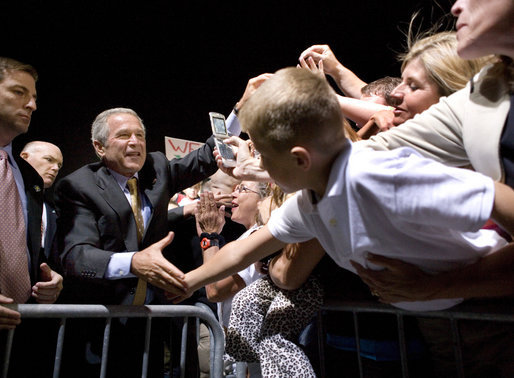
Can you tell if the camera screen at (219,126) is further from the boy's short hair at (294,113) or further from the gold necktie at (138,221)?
the boy's short hair at (294,113)

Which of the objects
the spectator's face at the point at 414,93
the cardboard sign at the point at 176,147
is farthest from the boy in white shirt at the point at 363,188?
the cardboard sign at the point at 176,147

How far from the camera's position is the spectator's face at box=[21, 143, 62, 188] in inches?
139

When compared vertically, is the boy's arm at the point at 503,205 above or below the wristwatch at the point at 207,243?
above

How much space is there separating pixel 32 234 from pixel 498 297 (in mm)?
1824

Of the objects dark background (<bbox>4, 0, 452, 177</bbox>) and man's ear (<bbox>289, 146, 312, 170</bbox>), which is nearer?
man's ear (<bbox>289, 146, 312, 170</bbox>)

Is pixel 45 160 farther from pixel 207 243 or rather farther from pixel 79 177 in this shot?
pixel 207 243

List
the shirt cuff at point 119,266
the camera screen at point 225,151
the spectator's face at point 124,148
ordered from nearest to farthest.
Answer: the shirt cuff at point 119,266, the camera screen at point 225,151, the spectator's face at point 124,148

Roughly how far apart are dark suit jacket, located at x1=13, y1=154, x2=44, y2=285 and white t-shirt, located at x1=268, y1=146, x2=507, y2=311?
1341 mm

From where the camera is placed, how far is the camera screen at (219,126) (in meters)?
2.42

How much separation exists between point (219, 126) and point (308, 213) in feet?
4.32

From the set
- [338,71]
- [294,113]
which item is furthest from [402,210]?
[338,71]

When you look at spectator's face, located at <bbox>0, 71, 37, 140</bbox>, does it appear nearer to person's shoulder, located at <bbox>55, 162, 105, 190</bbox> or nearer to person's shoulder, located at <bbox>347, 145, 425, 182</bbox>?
person's shoulder, located at <bbox>55, 162, 105, 190</bbox>

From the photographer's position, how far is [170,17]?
5062 mm

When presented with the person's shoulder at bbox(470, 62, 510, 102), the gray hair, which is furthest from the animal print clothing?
the gray hair
